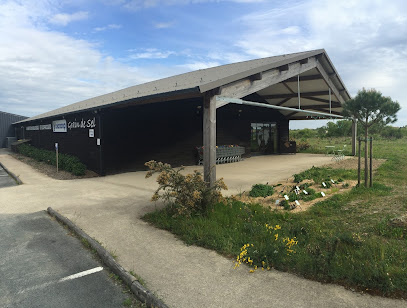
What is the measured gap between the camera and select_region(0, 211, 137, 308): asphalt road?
3076 millimetres

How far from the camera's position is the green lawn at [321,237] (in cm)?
325

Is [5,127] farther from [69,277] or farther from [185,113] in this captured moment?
[69,277]

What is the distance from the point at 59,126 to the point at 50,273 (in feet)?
44.7

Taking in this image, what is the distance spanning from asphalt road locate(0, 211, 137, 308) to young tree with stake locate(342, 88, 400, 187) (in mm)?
7205

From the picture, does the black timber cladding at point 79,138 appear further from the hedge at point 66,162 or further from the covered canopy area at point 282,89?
the covered canopy area at point 282,89

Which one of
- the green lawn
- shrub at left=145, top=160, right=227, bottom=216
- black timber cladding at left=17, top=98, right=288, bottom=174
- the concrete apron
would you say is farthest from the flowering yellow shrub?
black timber cladding at left=17, top=98, right=288, bottom=174

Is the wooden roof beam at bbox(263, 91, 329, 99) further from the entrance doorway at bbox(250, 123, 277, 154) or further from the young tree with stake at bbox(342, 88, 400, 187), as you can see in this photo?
the young tree with stake at bbox(342, 88, 400, 187)

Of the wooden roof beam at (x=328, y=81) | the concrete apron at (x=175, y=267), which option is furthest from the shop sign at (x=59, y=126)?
the wooden roof beam at (x=328, y=81)

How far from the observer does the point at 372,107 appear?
7.79m

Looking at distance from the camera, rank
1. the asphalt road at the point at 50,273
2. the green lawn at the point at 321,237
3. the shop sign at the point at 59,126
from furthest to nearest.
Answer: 1. the shop sign at the point at 59,126
2. the green lawn at the point at 321,237
3. the asphalt road at the point at 50,273

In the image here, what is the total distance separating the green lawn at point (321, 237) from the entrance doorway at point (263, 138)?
12380mm

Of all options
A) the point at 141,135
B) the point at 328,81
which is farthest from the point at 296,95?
the point at 141,135

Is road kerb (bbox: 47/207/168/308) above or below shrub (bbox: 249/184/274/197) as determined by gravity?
below

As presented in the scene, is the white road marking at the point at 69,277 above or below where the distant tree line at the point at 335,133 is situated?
below
